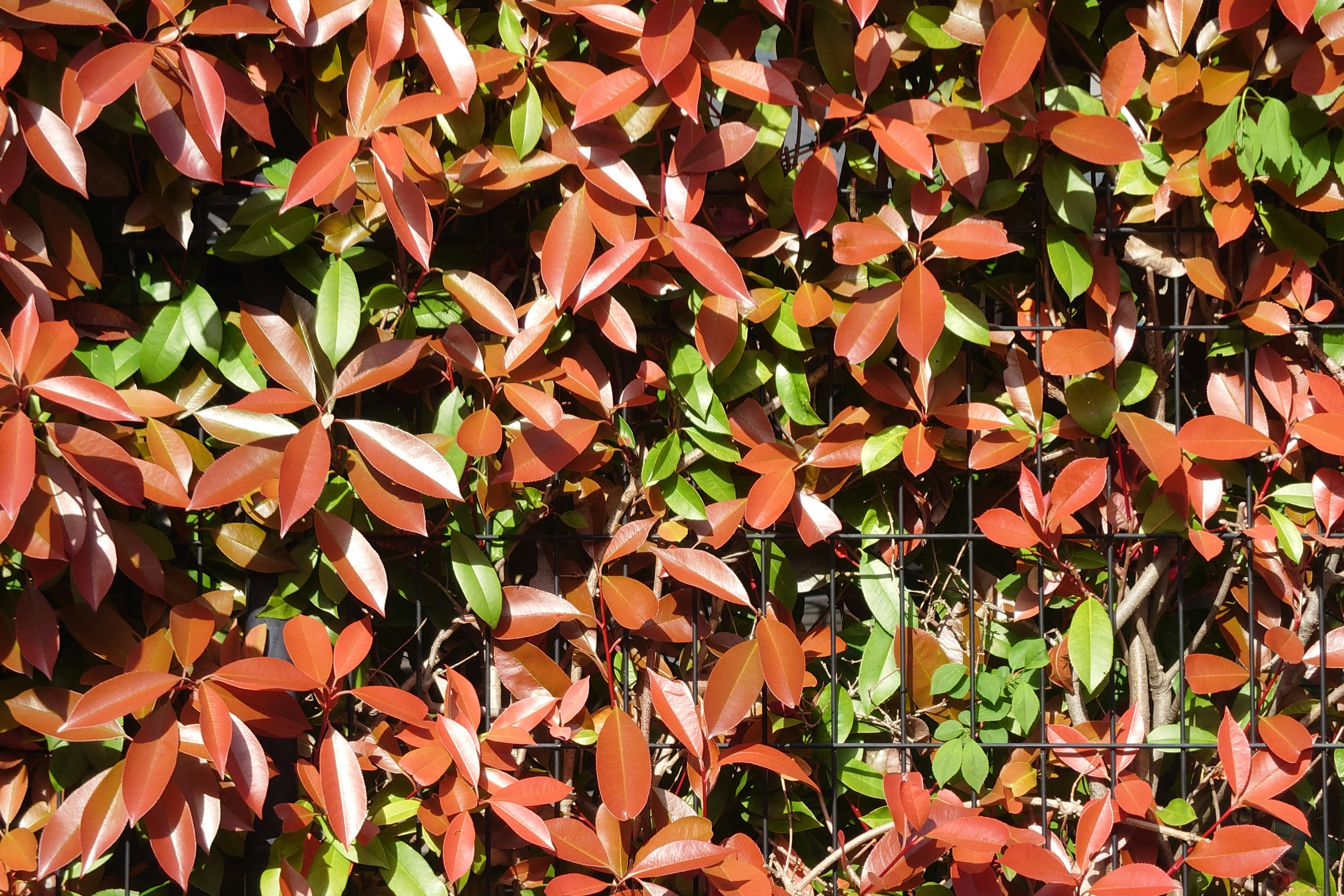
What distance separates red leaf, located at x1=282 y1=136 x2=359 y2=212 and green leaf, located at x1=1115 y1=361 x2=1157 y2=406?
3.46ft

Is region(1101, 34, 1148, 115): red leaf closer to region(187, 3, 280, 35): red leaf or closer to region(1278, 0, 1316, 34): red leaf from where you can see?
region(1278, 0, 1316, 34): red leaf

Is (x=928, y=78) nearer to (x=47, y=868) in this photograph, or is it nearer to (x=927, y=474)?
(x=927, y=474)

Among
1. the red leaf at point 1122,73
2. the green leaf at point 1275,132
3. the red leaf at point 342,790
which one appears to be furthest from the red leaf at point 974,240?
the red leaf at point 342,790

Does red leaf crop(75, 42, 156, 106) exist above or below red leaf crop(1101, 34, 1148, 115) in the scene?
below

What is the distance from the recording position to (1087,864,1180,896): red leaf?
123 cm

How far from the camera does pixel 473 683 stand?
54.6 inches

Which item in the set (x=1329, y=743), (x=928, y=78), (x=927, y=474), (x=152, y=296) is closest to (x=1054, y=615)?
(x=927, y=474)

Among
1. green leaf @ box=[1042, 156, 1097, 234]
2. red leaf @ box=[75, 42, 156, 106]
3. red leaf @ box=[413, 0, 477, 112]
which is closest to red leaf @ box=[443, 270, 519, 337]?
red leaf @ box=[413, 0, 477, 112]

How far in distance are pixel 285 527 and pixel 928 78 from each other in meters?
1.05

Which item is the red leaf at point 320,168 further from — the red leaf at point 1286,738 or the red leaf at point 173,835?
the red leaf at point 1286,738

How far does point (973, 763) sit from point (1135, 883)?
25 cm

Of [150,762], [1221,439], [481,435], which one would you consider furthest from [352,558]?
[1221,439]

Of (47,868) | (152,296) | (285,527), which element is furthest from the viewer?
(152,296)

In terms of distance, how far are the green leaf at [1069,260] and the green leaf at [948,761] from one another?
2.04 feet
